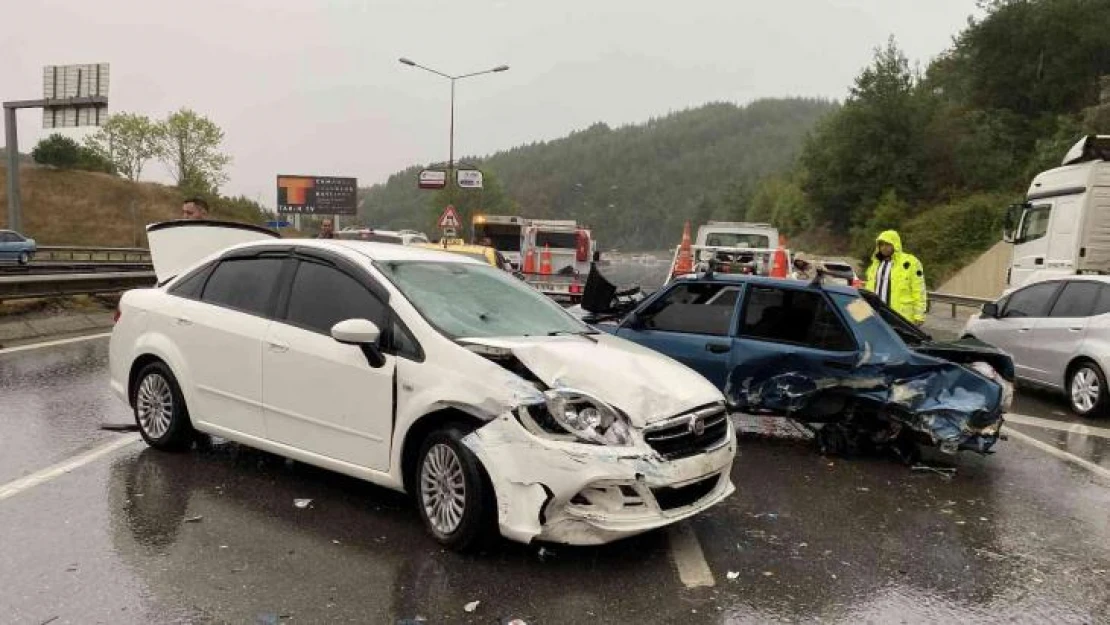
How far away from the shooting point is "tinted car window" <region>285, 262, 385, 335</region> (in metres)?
4.93

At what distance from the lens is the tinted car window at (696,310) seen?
23.9ft

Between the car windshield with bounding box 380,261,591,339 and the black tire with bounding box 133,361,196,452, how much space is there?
6.66ft

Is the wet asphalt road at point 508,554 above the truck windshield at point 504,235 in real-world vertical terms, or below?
below

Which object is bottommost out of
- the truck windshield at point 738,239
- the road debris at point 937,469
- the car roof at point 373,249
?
the road debris at point 937,469

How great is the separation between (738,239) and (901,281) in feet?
24.2

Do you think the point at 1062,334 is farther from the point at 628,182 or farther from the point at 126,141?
the point at 628,182

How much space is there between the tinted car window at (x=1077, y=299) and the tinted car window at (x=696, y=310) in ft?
15.8

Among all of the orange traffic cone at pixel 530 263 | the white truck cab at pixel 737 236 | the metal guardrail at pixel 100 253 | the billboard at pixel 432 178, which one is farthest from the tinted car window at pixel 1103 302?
the billboard at pixel 432 178

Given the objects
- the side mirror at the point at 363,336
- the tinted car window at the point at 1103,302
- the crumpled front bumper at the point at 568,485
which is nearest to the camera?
the crumpled front bumper at the point at 568,485

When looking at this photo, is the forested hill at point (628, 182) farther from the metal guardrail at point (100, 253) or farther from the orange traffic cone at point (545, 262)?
the orange traffic cone at point (545, 262)

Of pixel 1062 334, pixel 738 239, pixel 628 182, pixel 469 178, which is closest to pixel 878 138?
pixel 469 178

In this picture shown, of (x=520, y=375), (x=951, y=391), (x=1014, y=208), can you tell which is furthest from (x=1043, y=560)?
(x=1014, y=208)

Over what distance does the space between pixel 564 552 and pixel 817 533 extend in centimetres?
159

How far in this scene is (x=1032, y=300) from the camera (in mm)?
10266
